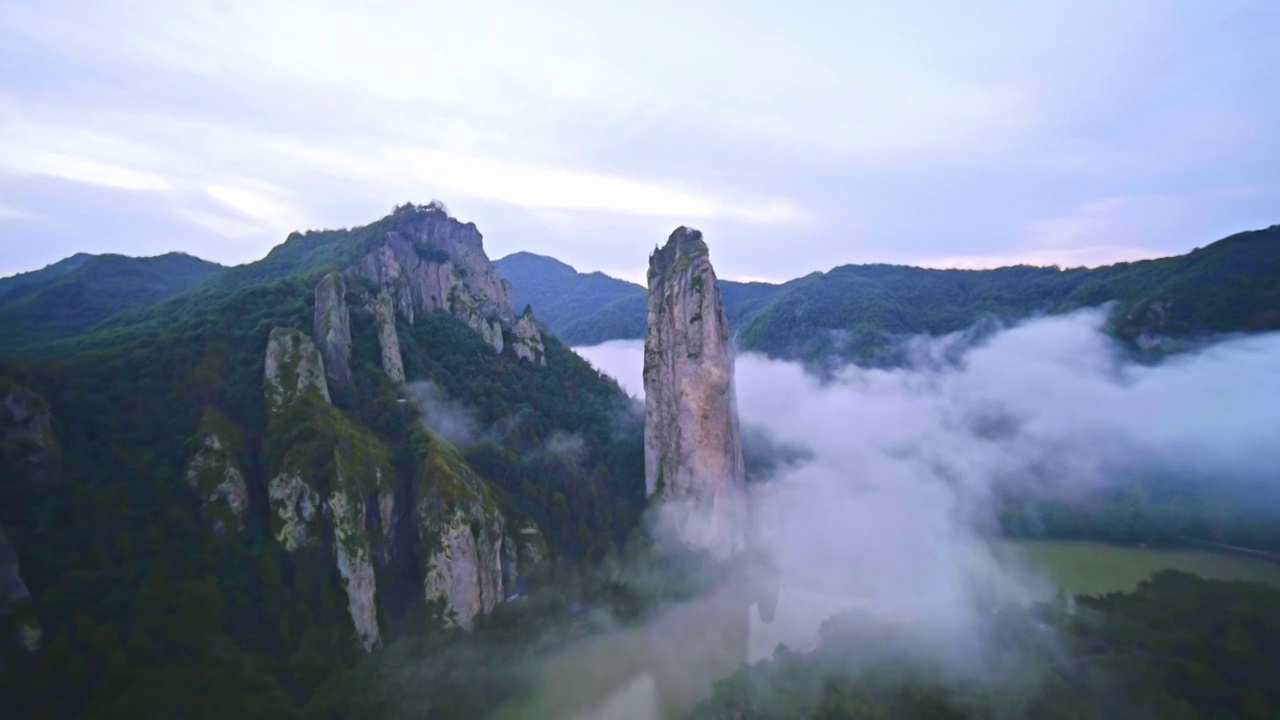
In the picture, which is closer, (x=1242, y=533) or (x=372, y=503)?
(x=372, y=503)

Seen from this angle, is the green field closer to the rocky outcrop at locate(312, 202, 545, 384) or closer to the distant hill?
the rocky outcrop at locate(312, 202, 545, 384)

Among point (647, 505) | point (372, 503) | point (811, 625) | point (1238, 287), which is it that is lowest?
point (811, 625)

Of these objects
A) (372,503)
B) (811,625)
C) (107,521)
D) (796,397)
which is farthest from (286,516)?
(796,397)

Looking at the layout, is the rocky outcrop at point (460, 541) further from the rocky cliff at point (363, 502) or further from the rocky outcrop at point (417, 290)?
the rocky outcrop at point (417, 290)

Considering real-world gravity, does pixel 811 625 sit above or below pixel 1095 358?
below

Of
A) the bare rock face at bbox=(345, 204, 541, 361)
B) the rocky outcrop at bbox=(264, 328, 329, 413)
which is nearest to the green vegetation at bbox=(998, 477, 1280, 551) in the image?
the bare rock face at bbox=(345, 204, 541, 361)

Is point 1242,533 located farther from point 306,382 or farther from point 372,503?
point 306,382

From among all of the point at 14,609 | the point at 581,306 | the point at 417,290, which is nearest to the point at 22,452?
the point at 14,609
